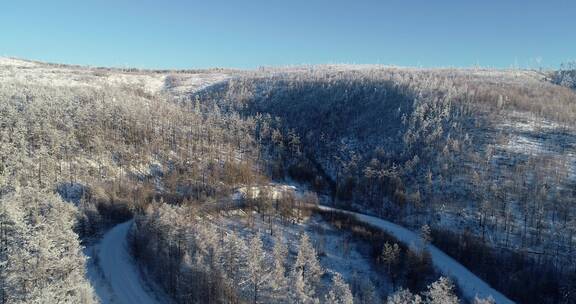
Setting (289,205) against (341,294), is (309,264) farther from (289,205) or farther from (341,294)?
(289,205)

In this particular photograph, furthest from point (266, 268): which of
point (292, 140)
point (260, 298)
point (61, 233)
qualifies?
point (292, 140)

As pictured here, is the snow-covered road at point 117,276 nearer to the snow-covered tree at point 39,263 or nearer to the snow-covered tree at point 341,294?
the snow-covered tree at point 39,263

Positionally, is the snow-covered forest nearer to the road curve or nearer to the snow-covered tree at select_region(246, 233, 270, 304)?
the snow-covered tree at select_region(246, 233, 270, 304)

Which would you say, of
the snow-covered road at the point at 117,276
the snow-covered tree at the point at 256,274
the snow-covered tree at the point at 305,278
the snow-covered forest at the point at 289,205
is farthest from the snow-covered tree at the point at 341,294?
the snow-covered road at the point at 117,276

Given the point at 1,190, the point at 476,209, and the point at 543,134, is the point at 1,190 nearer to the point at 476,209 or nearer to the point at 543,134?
the point at 476,209

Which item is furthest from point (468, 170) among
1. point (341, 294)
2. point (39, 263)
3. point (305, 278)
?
point (39, 263)

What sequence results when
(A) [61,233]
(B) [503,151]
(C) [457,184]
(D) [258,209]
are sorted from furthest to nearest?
(B) [503,151] < (C) [457,184] < (D) [258,209] < (A) [61,233]

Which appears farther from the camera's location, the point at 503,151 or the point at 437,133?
the point at 437,133
